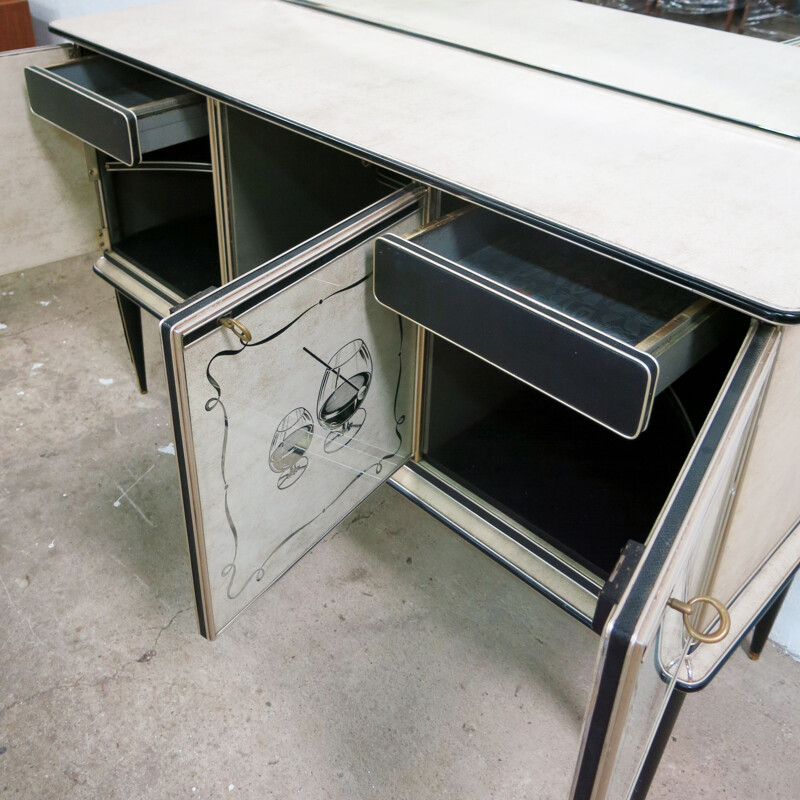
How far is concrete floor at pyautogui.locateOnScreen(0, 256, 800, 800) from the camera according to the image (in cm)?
110

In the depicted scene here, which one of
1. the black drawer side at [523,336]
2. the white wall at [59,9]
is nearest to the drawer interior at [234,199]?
the black drawer side at [523,336]

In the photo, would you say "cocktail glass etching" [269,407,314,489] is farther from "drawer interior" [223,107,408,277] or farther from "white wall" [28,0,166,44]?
"white wall" [28,0,166,44]

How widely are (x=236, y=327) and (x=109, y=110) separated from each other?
1.85 ft

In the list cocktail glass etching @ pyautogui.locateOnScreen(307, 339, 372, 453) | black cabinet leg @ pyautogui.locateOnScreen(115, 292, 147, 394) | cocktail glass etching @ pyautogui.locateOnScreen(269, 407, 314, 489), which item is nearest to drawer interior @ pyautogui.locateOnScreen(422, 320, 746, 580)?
cocktail glass etching @ pyautogui.locateOnScreen(307, 339, 372, 453)

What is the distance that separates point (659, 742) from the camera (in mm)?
935

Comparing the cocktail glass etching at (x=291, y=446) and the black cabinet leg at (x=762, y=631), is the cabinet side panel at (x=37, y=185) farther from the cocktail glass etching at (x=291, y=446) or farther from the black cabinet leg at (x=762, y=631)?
the black cabinet leg at (x=762, y=631)

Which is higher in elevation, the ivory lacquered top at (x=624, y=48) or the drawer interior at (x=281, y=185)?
the ivory lacquered top at (x=624, y=48)

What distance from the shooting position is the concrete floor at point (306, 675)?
3.60ft

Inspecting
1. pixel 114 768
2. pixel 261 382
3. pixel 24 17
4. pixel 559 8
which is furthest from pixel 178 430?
pixel 24 17

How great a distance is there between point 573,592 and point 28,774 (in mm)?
731

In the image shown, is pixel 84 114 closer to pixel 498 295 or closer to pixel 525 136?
pixel 525 136

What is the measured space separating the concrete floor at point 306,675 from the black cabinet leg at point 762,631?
2cm

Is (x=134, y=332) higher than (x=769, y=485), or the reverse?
(x=769, y=485)

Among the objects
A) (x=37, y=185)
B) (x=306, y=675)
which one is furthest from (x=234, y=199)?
(x=306, y=675)
